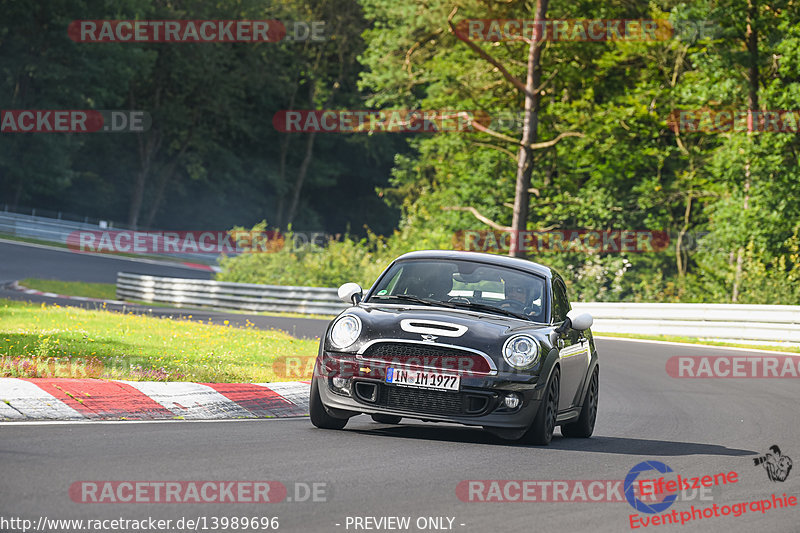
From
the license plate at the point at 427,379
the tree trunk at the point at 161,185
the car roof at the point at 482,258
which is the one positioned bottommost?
the license plate at the point at 427,379

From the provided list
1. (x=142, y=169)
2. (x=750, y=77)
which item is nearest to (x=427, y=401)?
(x=750, y=77)

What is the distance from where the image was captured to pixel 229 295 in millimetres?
34688

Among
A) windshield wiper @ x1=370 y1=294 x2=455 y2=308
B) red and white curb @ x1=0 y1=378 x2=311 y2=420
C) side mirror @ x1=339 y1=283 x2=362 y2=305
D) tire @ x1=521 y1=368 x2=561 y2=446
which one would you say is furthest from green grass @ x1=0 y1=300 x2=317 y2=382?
tire @ x1=521 y1=368 x2=561 y2=446

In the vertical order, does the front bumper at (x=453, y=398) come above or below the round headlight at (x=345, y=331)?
below

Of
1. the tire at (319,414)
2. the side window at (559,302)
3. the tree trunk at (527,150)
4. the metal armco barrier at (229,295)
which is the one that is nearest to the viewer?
the tire at (319,414)

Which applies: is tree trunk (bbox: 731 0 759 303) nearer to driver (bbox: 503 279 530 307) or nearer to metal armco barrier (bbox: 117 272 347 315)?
metal armco barrier (bbox: 117 272 347 315)

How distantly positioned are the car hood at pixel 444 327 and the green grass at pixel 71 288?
87.5 ft

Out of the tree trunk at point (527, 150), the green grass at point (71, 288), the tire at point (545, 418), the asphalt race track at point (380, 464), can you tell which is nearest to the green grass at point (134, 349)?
the asphalt race track at point (380, 464)

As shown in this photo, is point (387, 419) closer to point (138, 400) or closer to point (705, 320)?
point (138, 400)

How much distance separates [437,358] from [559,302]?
86.9 inches

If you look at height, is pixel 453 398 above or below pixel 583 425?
above

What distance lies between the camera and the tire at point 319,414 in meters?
9.20

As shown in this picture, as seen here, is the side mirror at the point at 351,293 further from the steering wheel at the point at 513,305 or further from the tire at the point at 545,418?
the tire at the point at 545,418

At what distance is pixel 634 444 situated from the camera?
32.0ft
